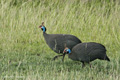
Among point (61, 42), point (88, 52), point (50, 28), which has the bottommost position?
point (88, 52)

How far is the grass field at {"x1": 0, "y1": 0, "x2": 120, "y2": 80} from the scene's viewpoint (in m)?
6.98

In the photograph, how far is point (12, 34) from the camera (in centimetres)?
948

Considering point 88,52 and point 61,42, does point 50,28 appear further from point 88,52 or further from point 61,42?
point 88,52

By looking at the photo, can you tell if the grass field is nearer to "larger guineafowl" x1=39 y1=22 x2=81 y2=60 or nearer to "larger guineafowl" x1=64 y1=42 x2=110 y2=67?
"larger guineafowl" x1=64 y1=42 x2=110 y2=67

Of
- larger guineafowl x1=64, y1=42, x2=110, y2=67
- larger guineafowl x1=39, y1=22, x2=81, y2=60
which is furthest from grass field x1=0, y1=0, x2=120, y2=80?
larger guineafowl x1=39, y1=22, x2=81, y2=60

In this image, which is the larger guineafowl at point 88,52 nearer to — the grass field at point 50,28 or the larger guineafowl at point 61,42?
the grass field at point 50,28

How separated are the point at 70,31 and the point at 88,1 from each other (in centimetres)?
247

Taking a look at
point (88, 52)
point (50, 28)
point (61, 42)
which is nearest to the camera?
point (88, 52)

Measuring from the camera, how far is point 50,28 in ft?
32.4

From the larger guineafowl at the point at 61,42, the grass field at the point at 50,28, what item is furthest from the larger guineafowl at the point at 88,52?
the larger guineafowl at the point at 61,42

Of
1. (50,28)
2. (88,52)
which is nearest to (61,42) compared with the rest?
(88,52)

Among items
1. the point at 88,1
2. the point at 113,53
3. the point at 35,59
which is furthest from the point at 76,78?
the point at 88,1

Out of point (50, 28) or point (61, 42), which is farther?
point (50, 28)

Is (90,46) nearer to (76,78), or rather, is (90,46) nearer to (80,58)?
(80,58)
